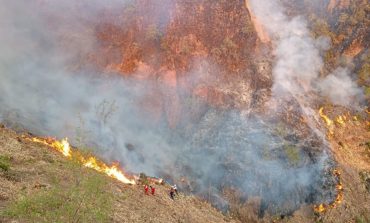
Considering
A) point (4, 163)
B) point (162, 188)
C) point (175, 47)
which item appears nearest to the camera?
point (4, 163)

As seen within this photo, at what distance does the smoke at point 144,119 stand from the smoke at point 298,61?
0.16 m

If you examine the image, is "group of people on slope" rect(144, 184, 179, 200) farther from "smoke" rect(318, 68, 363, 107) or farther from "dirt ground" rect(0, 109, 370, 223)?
"smoke" rect(318, 68, 363, 107)

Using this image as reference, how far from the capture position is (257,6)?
5519cm

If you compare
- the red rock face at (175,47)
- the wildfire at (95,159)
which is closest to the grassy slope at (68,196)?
the wildfire at (95,159)

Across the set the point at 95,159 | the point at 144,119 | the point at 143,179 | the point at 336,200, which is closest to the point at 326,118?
the point at 336,200

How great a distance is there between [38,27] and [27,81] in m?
8.42

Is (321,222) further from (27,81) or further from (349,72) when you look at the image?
(27,81)

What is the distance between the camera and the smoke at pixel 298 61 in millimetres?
47438

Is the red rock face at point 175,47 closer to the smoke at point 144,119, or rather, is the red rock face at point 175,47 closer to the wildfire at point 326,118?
the smoke at point 144,119

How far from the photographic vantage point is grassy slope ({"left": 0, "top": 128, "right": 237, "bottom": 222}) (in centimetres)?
1677

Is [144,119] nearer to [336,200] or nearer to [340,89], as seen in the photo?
[336,200]

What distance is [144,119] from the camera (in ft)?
150

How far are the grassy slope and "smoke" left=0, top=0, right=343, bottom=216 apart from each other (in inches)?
190

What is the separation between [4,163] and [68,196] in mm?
12677
